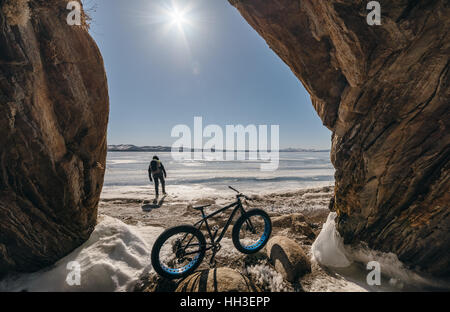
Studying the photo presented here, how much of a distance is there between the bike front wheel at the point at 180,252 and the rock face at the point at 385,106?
364cm

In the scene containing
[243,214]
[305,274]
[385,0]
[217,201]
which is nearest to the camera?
[385,0]

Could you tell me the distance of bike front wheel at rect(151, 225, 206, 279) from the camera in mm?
3406

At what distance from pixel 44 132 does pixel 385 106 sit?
22.7ft

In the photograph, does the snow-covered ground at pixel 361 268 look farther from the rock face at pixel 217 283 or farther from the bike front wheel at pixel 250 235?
the rock face at pixel 217 283

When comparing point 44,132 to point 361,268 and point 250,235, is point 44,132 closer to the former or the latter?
point 250,235

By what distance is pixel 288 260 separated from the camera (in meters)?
3.74

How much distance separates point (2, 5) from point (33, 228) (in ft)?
13.3

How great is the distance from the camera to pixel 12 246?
3.32 m

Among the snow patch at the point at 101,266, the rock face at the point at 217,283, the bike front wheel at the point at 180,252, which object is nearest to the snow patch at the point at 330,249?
the rock face at the point at 217,283

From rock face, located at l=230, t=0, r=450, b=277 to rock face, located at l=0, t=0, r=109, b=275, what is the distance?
419 cm

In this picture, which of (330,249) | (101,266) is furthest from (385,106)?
(101,266)

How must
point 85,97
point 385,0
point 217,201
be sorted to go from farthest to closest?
point 217,201, point 85,97, point 385,0
